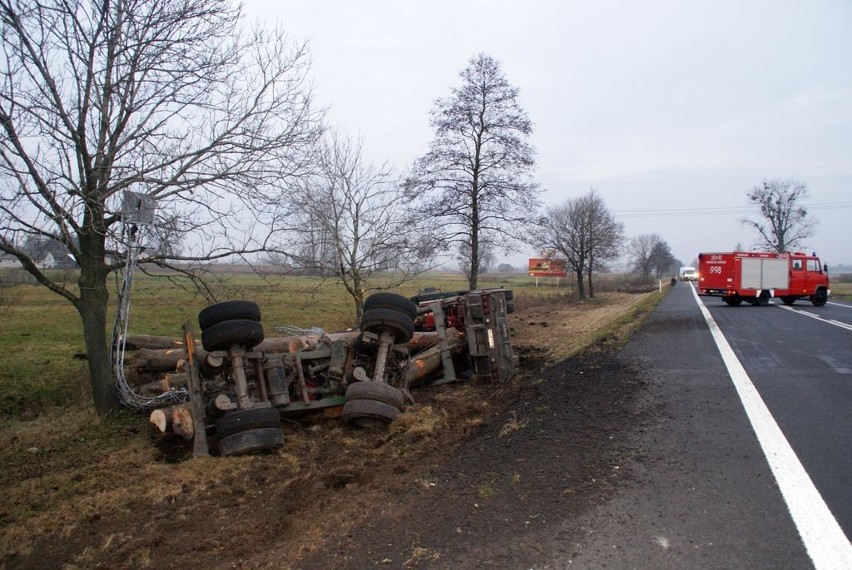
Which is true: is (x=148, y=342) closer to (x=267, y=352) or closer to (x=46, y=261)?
(x=267, y=352)

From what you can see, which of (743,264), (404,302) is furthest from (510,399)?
(743,264)

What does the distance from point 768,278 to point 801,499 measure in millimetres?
25524

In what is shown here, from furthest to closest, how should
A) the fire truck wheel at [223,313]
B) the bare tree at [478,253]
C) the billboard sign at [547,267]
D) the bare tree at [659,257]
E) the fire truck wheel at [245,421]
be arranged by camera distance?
the bare tree at [659,257] < the billboard sign at [547,267] < the bare tree at [478,253] < the fire truck wheel at [223,313] < the fire truck wheel at [245,421]

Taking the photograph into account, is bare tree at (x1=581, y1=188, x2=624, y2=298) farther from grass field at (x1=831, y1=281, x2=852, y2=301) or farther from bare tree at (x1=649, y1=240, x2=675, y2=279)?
bare tree at (x1=649, y1=240, x2=675, y2=279)

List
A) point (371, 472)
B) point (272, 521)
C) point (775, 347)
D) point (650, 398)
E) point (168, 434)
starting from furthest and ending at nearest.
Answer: point (775, 347)
point (168, 434)
point (650, 398)
point (371, 472)
point (272, 521)

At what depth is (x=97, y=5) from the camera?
7594mm

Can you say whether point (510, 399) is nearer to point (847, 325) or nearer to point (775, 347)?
point (775, 347)

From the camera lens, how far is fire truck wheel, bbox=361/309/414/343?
8.59 meters

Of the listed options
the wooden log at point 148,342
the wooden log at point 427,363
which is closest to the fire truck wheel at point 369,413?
the wooden log at point 427,363

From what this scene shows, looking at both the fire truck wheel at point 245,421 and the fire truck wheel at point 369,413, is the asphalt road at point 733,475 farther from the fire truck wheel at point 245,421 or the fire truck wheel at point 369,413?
the fire truck wheel at point 245,421

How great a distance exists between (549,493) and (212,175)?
6.69 m

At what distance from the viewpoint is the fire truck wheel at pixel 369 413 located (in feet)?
24.2

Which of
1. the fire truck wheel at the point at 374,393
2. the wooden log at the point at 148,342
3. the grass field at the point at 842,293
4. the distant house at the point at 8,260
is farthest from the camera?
the grass field at the point at 842,293

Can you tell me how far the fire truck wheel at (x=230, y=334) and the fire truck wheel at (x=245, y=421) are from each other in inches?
37.2
